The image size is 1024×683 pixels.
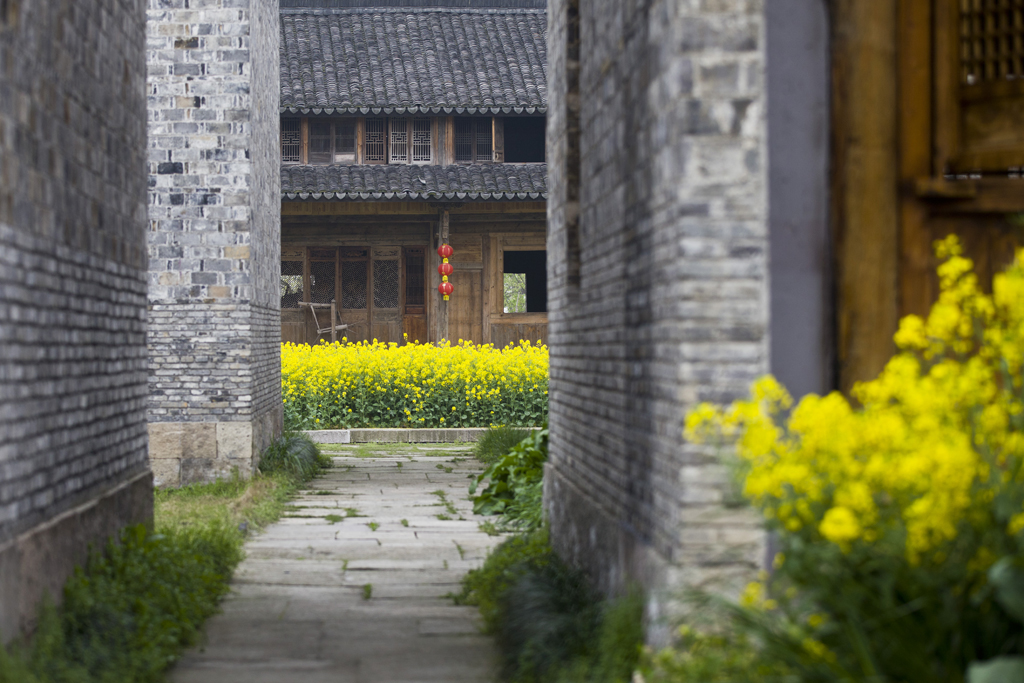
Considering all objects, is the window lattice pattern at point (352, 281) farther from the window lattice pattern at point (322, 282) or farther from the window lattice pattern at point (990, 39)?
the window lattice pattern at point (990, 39)

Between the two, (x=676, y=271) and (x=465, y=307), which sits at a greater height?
(x=465, y=307)

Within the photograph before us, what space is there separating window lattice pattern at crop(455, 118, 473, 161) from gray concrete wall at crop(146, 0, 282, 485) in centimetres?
938

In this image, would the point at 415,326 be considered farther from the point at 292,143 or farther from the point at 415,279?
the point at 292,143

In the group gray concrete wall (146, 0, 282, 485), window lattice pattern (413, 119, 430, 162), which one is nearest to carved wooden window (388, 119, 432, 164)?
window lattice pattern (413, 119, 430, 162)

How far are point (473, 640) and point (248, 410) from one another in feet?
17.0

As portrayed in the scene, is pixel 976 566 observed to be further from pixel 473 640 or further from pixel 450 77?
pixel 450 77

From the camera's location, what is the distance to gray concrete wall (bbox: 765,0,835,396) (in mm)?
3510

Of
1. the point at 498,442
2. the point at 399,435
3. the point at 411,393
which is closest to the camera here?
the point at 498,442

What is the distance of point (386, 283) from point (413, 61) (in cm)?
458

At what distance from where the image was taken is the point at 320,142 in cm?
1891

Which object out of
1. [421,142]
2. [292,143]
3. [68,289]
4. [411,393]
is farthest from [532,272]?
[68,289]

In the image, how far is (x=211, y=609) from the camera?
211 inches

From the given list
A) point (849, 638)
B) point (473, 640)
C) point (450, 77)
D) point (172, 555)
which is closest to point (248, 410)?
point (172, 555)

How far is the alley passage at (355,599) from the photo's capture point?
15.0ft
